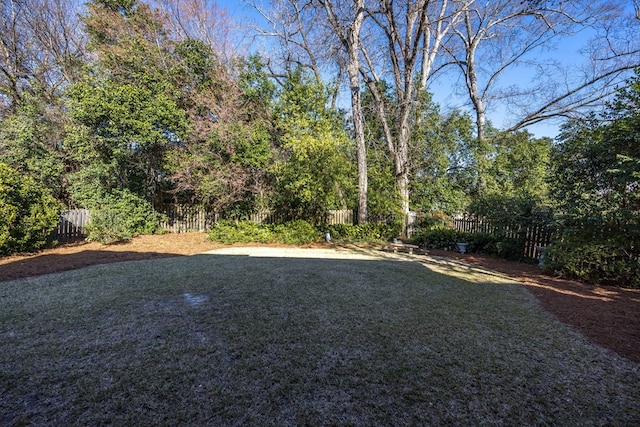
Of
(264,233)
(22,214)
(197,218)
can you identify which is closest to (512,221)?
(264,233)

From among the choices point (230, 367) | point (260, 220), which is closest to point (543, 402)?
point (230, 367)

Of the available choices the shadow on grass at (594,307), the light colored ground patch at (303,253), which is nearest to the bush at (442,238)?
the light colored ground patch at (303,253)

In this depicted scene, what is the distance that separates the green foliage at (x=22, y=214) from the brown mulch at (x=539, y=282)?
0.35 m

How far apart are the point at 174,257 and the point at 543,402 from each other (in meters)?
7.72

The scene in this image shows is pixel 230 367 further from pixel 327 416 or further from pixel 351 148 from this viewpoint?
pixel 351 148

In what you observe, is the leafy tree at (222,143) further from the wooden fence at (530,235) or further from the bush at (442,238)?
the wooden fence at (530,235)

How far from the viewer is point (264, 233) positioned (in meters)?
10.8

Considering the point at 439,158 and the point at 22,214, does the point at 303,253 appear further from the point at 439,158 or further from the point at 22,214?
the point at 439,158

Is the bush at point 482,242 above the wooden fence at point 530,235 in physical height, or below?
below

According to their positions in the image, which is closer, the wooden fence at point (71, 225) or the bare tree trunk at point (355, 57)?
the wooden fence at point (71, 225)

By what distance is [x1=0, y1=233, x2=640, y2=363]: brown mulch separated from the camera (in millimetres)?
3590

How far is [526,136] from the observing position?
55.2 feet

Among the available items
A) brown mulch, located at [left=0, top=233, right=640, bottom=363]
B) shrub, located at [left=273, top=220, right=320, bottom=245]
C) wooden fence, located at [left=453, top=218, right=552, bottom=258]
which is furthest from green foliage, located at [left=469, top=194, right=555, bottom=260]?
shrub, located at [left=273, top=220, right=320, bottom=245]

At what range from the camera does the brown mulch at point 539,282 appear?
141 inches
